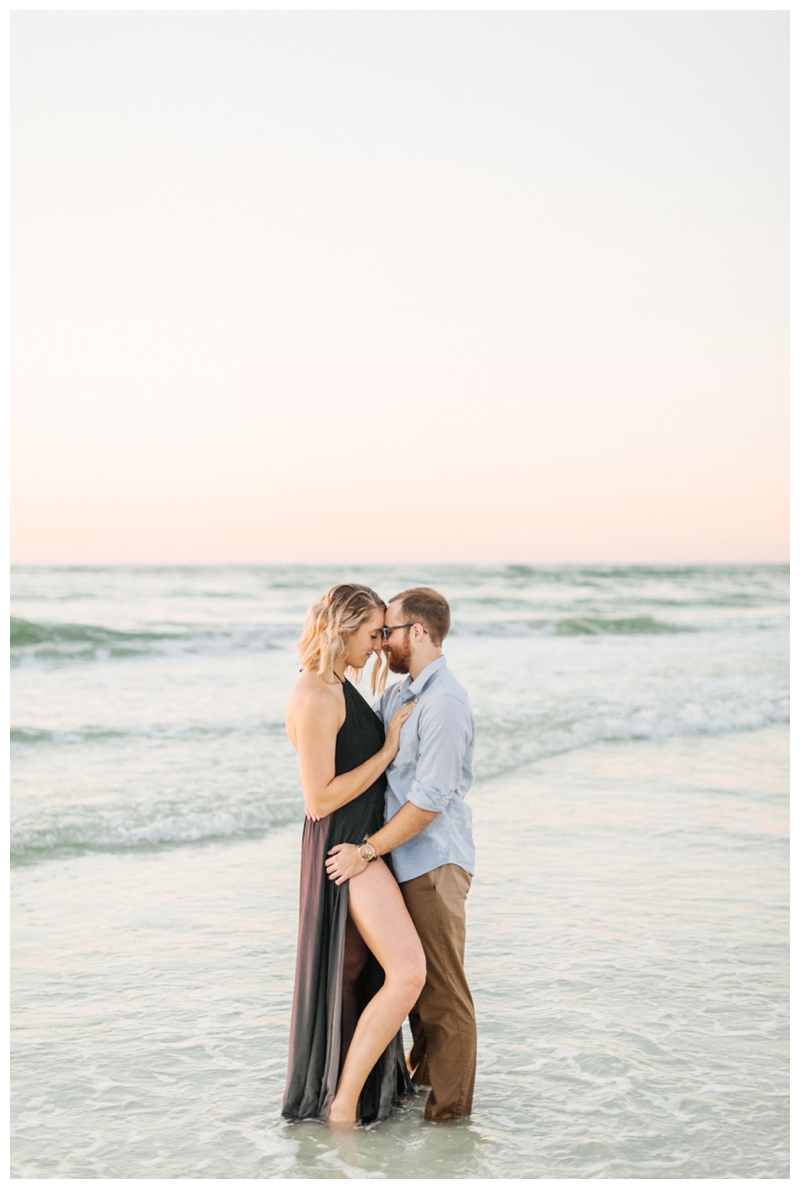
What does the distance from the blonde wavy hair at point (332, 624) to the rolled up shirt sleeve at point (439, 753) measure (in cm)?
30

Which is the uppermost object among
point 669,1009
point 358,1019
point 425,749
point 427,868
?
point 425,749

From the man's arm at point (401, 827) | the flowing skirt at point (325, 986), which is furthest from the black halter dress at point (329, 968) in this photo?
the man's arm at point (401, 827)

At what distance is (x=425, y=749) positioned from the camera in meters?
3.84

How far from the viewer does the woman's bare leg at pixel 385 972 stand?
378cm

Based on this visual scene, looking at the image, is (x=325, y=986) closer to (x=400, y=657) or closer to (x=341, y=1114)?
(x=341, y=1114)

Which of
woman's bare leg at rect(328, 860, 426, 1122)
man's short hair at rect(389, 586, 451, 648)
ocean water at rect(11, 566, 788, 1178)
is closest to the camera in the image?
woman's bare leg at rect(328, 860, 426, 1122)

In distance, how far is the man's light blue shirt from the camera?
381 centimetres

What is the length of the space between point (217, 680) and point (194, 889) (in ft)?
34.0

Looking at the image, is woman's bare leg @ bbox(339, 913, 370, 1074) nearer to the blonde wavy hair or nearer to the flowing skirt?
the flowing skirt

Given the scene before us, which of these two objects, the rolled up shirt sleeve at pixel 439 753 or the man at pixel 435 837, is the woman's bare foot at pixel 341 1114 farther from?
the rolled up shirt sleeve at pixel 439 753

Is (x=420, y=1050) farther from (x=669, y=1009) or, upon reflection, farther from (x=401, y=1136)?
(x=669, y=1009)

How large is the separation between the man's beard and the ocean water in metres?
1.77

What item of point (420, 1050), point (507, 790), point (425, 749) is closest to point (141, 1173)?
point (420, 1050)

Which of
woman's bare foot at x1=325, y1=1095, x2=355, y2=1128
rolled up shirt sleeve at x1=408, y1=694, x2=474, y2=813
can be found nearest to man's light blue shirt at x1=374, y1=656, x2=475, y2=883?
rolled up shirt sleeve at x1=408, y1=694, x2=474, y2=813
